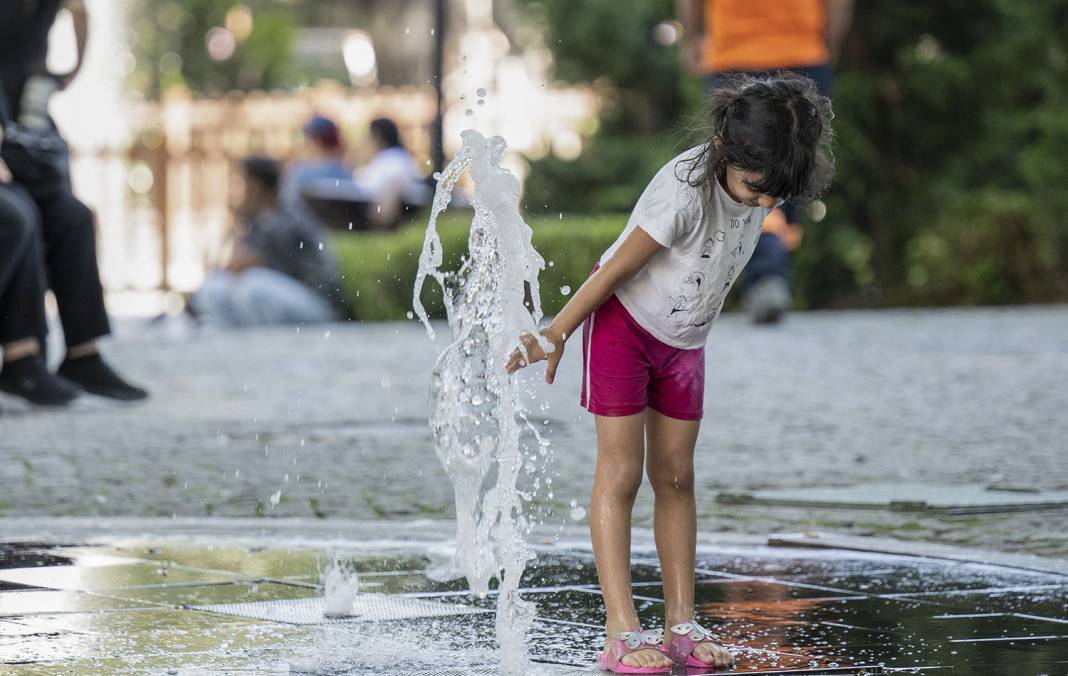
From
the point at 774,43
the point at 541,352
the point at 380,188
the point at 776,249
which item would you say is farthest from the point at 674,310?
the point at 380,188

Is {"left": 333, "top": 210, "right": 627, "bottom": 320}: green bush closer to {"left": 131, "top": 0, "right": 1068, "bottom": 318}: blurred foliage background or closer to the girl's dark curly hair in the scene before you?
{"left": 131, "top": 0, "right": 1068, "bottom": 318}: blurred foliage background

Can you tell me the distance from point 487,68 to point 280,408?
96.5ft

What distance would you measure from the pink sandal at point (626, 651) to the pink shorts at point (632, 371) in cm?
47

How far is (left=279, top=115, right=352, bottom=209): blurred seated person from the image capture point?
16.6 m

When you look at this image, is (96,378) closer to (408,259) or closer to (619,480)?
(619,480)

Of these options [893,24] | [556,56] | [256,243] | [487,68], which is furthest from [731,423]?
[487,68]

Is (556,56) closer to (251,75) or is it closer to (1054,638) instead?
(251,75)

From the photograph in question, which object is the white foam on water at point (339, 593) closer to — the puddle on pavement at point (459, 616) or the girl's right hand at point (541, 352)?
the puddle on pavement at point (459, 616)

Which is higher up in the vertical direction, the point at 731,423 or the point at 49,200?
the point at 49,200

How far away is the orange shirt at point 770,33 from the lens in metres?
12.0

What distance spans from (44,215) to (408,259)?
666 centimetres

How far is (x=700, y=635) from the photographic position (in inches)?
160

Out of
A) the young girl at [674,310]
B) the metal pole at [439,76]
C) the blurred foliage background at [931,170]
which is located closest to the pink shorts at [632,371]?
the young girl at [674,310]

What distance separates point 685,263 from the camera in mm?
4184
